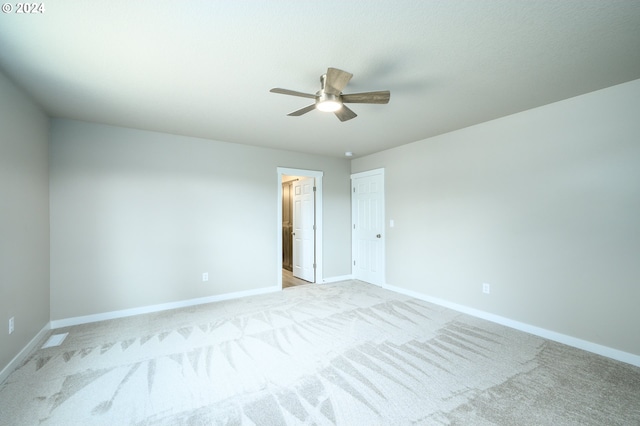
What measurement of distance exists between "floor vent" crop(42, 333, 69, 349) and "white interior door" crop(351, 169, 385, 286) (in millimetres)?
4385

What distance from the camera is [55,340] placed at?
9.11 ft

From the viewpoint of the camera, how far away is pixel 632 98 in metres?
2.34

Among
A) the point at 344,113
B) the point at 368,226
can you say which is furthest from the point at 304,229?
the point at 344,113

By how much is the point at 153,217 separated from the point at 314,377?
303cm

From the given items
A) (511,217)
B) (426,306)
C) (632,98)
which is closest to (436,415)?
(426,306)

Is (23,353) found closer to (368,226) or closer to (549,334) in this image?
(368,226)

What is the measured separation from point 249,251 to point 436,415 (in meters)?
3.36

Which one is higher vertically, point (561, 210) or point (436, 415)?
point (561, 210)

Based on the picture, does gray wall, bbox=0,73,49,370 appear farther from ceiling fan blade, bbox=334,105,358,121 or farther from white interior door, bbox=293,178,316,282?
white interior door, bbox=293,178,316,282

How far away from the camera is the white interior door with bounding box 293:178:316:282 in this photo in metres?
5.22

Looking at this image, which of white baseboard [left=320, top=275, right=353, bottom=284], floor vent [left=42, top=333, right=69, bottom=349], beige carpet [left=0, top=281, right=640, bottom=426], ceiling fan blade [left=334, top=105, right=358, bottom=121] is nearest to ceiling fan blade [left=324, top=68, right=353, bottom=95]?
ceiling fan blade [left=334, top=105, right=358, bottom=121]

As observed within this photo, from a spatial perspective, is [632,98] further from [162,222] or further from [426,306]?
[162,222]

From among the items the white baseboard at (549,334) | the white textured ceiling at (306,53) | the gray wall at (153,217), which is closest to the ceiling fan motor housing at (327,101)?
the white textured ceiling at (306,53)

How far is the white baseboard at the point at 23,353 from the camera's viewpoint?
211 centimetres
